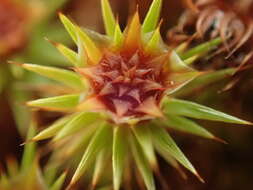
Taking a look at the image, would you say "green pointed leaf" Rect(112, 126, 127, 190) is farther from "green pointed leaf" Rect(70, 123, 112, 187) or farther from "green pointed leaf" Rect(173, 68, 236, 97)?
"green pointed leaf" Rect(173, 68, 236, 97)

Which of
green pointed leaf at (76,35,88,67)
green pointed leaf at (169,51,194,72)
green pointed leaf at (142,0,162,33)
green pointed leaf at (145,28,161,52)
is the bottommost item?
green pointed leaf at (169,51,194,72)

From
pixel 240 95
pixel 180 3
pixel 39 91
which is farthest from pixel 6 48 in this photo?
pixel 240 95

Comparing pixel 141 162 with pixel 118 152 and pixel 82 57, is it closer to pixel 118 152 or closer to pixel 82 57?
pixel 118 152

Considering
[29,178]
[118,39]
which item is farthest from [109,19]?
[29,178]

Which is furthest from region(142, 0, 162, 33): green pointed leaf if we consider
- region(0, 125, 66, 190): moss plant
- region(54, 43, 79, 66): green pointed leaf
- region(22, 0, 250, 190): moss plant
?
region(0, 125, 66, 190): moss plant

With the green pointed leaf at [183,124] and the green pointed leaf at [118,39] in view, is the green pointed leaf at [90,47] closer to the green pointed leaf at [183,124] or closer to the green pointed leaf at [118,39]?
the green pointed leaf at [118,39]

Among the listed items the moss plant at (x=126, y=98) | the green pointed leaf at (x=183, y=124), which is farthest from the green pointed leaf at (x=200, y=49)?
the green pointed leaf at (x=183, y=124)
